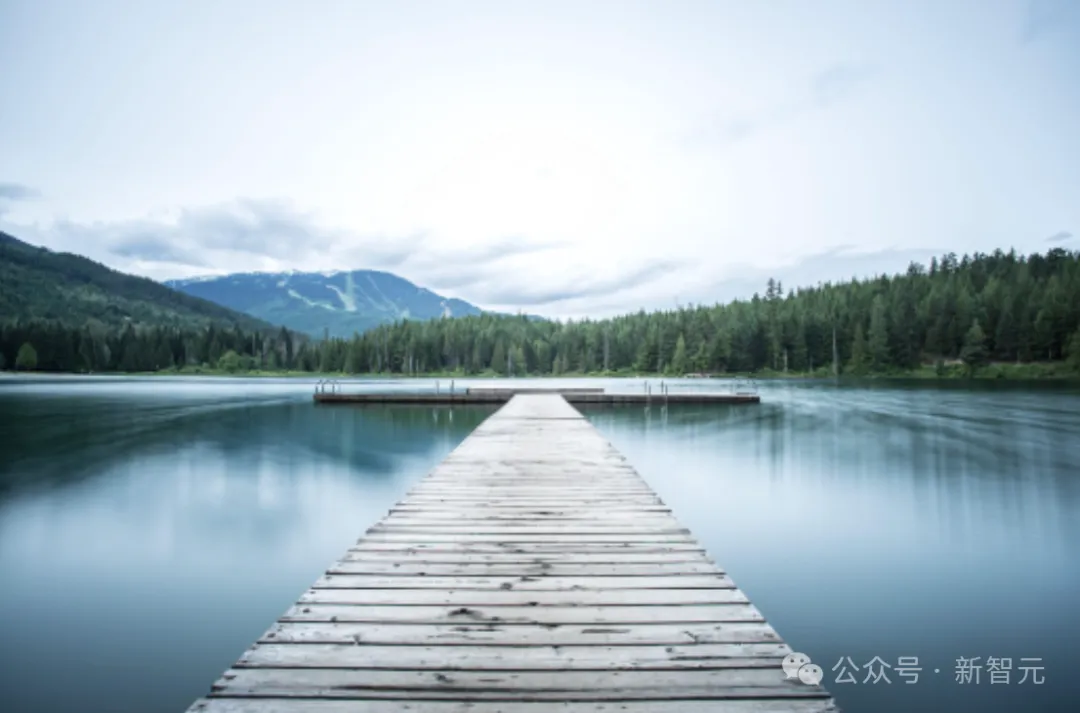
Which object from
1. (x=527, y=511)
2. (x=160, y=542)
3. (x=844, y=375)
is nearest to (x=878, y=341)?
(x=844, y=375)

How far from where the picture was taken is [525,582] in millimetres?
3613

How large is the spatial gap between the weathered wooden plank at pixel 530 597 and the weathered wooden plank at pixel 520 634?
30 centimetres

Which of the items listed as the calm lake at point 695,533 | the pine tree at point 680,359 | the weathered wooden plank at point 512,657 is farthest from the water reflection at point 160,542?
the pine tree at point 680,359

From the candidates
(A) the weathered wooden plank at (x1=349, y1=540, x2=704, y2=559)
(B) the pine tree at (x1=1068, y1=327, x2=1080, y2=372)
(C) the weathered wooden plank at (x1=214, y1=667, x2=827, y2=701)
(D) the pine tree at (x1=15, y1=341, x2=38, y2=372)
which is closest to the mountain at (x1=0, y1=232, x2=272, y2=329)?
(D) the pine tree at (x1=15, y1=341, x2=38, y2=372)

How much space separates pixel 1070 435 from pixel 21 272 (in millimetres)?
220917

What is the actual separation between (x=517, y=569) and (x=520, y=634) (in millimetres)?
1019

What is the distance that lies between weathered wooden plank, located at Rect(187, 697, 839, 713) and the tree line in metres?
72.6

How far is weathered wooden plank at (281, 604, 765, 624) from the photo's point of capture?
3.01 m

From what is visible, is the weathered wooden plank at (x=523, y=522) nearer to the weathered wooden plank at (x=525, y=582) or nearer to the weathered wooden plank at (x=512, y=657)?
→ the weathered wooden plank at (x=525, y=582)

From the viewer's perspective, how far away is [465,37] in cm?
2869

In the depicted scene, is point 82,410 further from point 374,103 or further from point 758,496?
point 758,496

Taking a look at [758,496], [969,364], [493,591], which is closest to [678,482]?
[758,496]

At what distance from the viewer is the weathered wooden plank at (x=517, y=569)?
3766mm

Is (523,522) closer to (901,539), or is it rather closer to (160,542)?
(901,539)
